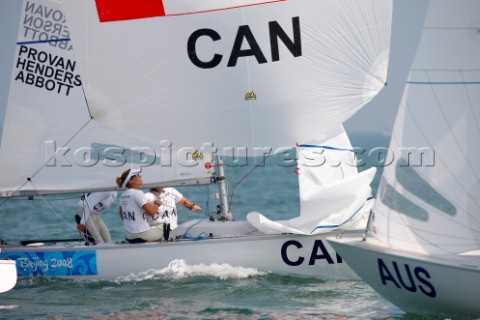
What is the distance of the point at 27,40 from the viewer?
1038cm

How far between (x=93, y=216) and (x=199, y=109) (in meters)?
1.74

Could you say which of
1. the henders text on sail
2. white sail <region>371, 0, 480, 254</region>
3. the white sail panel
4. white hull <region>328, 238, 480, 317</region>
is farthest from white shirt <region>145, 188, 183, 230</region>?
white sail <region>371, 0, 480, 254</region>

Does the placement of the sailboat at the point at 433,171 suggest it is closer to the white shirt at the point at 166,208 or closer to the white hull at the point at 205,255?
the white hull at the point at 205,255

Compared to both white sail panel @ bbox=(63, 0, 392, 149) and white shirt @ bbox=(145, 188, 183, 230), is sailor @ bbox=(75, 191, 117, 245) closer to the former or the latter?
white shirt @ bbox=(145, 188, 183, 230)

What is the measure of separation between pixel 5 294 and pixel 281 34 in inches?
145

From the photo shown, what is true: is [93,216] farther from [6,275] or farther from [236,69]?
[236,69]

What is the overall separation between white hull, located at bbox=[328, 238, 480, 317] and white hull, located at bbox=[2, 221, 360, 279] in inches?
74.7

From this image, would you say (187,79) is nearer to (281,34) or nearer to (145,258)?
(281,34)

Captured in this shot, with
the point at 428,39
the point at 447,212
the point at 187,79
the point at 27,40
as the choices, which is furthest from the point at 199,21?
the point at 447,212

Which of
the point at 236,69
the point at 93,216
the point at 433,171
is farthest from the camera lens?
the point at 93,216

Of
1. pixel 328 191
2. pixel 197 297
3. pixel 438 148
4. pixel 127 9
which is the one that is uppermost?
pixel 127 9

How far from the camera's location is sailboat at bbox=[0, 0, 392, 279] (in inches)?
372

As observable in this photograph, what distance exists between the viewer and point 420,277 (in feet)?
23.1

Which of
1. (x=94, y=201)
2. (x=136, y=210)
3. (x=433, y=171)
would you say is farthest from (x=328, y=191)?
(x=94, y=201)
